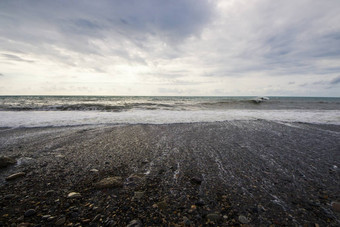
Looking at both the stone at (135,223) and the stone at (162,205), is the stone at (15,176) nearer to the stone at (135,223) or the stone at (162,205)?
the stone at (135,223)

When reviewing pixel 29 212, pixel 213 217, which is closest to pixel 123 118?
pixel 29 212

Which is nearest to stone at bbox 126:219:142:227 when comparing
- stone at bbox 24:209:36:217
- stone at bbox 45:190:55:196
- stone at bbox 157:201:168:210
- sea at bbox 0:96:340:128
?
stone at bbox 157:201:168:210

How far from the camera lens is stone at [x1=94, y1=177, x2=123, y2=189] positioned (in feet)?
7.48

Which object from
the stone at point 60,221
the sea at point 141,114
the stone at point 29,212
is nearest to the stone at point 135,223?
the stone at point 60,221

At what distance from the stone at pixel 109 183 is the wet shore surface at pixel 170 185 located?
0.6 inches

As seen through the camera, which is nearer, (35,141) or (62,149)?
(62,149)

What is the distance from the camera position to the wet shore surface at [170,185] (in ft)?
5.52

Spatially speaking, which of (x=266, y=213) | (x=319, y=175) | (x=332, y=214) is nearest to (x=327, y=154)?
(x=319, y=175)

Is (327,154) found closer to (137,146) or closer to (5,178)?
(137,146)

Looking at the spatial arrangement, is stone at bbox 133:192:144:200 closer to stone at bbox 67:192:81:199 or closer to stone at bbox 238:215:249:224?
stone at bbox 67:192:81:199

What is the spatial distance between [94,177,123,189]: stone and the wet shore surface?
0.02 meters

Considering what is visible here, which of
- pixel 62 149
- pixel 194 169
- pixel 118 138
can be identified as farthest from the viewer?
pixel 118 138

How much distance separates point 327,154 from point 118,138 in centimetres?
587

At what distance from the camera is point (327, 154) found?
3.57 metres
